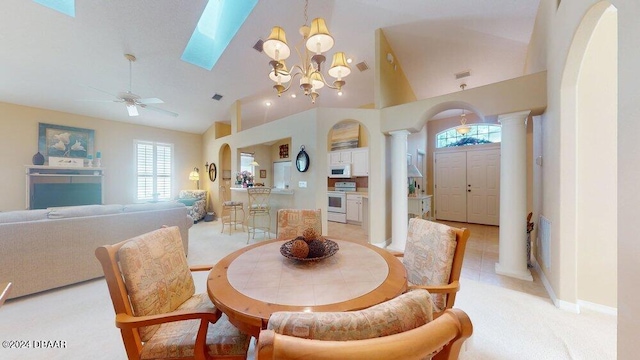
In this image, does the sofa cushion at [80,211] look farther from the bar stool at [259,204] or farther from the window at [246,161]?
the window at [246,161]

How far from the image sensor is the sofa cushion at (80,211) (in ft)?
8.01

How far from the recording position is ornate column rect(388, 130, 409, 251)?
12.1 ft

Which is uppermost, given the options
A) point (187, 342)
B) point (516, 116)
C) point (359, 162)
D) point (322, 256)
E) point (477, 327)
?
point (516, 116)

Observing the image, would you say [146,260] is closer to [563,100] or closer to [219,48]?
[563,100]

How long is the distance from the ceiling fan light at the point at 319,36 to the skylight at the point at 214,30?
2243mm

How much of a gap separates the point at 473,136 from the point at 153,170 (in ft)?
30.2

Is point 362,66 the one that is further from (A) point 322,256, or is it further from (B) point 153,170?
(B) point 153,170

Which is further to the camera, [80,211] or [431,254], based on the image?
[80,211]

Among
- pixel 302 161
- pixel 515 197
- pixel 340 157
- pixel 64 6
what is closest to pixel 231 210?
pixel 302 161

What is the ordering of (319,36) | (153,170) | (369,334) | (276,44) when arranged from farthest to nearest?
1. (153,170)
2. (276,44)
3. (319,36)
4. (369,334)

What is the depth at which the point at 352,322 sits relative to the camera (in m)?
0.50

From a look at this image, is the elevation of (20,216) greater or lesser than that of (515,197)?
lesser

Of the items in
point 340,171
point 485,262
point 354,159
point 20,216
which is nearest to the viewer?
point 20,216

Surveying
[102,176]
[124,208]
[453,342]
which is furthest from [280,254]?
[102,176]
